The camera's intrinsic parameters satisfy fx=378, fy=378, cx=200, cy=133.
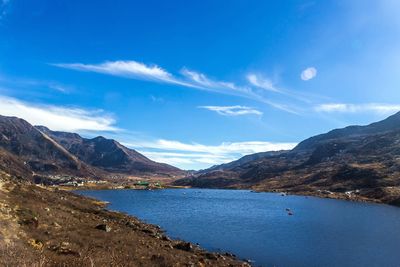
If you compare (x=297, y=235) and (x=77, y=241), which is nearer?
(x=77, y=241)

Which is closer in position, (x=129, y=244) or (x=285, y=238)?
(x=129, y=244)

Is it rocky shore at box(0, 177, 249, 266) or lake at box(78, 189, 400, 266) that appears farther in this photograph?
lake at box(78, 189, 400, 266)

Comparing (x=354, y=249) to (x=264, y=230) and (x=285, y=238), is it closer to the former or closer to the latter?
(x=285, y=238)

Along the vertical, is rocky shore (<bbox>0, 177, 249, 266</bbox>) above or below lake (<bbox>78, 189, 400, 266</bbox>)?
above

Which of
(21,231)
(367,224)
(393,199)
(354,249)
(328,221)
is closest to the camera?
(21,231)

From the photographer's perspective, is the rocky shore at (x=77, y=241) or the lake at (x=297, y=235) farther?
the lake at (x=297, y=235)

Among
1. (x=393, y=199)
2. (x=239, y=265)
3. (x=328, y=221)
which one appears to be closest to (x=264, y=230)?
(x=328, y=221)

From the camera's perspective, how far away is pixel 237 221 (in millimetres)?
117438

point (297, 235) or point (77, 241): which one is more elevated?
Answer: point (77, 241)

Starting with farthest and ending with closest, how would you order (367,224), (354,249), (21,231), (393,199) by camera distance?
(393,199) < (367,224) < (354,249) < (21,231)

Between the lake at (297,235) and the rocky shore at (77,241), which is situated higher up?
the rocky shore at (77,241)

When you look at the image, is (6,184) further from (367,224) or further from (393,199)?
(393,199)

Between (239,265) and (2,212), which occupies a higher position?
(2,212)

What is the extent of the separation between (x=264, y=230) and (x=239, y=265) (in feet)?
143
